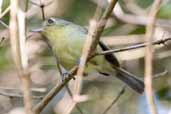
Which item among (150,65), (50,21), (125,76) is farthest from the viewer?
(50,21)

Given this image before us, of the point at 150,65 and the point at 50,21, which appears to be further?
the point at 50,21

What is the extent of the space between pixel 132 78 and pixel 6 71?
886 mm

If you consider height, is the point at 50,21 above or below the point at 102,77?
above

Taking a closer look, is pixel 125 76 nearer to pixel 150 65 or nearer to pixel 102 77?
pixel 102 77

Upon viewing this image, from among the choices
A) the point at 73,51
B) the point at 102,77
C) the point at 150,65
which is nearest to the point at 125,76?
the point at 73,51

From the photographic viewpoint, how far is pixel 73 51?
98.7 inches

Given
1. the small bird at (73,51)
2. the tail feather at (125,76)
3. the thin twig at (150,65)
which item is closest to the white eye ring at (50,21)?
the small bird at (73,51)

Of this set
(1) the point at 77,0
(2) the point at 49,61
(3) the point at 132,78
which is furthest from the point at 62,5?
(3) the point at 132,78

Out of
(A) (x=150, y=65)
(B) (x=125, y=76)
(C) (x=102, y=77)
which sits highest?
(A) (x=150, y=65)

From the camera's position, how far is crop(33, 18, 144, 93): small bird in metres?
2.47

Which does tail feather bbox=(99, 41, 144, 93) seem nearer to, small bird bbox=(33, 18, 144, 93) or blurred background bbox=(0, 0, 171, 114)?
small bird bbox=(33, 18, 144, 93)

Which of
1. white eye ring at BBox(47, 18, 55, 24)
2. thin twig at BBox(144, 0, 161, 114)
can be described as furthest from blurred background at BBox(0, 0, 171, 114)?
thin twig at BBox(144, 0, 161, 114)

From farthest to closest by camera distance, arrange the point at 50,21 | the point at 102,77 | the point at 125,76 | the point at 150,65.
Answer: the point at 102,77 < the point at 50,21 < the point at 125,76 < the point at 150,65

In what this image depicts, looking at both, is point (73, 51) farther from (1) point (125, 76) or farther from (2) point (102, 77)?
(2) point (102, 77)
